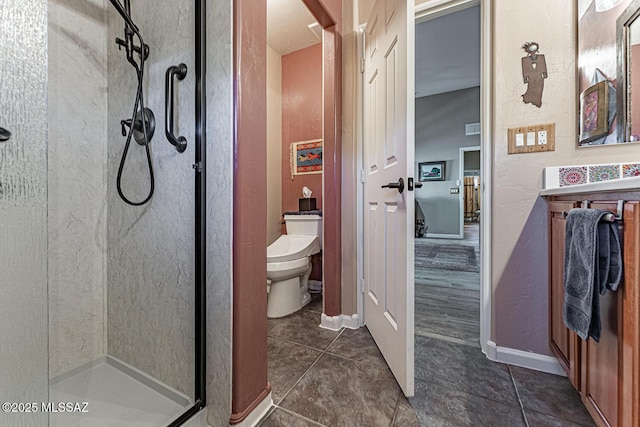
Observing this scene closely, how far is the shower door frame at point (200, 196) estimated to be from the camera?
3.08 feet

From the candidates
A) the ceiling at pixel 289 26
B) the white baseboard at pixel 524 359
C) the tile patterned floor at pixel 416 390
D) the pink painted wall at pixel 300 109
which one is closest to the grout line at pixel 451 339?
the tile patterned floor at pixel 416 390

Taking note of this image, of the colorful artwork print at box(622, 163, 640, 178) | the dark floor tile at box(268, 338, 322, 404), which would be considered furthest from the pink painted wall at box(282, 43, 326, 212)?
the colorful artwork print at box(622, 163, 640, 178)

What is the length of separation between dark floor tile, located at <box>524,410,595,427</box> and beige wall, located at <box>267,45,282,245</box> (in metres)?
2.24

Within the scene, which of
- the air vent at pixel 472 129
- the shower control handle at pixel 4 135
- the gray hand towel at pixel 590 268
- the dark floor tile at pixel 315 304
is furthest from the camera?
the air vent at pixel 472 129

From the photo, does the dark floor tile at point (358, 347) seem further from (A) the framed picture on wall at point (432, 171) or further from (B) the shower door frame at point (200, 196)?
(A) the framed picture on wall at point (432, 171)

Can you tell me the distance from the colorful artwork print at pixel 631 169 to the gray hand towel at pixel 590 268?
586 mm

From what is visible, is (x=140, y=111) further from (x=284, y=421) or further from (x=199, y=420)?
(x=284, y=421)

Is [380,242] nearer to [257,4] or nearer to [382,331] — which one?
[382,331]

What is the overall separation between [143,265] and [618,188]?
174 centimetres

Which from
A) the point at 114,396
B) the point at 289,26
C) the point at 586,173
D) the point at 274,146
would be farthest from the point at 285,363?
the point at 289,26

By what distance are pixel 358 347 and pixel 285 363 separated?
0.43m

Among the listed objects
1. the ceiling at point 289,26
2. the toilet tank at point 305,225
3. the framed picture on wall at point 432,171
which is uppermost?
the ceiling at point 289,26

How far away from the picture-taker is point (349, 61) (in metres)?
1.74

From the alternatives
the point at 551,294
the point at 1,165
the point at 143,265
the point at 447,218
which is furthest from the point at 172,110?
the point at 447,218
